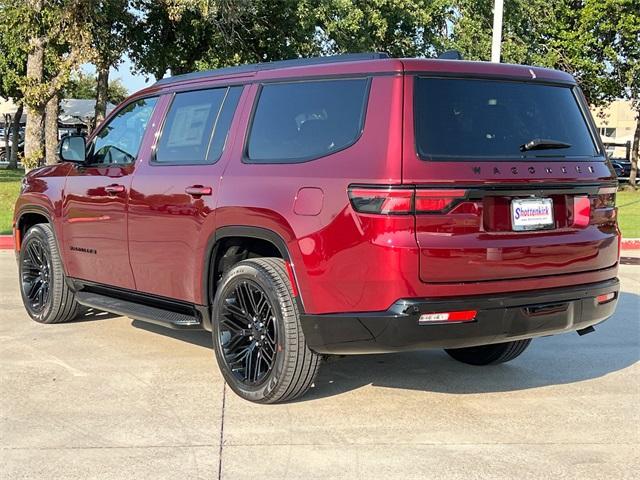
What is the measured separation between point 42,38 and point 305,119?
12898 mm

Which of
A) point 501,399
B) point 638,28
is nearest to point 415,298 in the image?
point 501,399

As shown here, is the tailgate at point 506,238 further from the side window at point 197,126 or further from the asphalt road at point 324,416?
the side window at point 197,126

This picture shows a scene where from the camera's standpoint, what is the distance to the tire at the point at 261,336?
443 centimetres

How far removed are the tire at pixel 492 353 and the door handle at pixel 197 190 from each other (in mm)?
2221

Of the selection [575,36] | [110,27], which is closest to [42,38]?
[110,27]

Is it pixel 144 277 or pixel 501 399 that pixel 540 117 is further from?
pixel 144 277

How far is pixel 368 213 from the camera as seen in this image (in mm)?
3996

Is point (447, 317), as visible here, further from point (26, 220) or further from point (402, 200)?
point (26, 220)

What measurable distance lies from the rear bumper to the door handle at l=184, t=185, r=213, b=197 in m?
1.11

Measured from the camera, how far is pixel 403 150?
13.1 feet

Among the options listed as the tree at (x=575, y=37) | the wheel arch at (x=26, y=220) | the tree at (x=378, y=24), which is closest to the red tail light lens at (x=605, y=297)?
the wheel arch at (x=26, y=220)

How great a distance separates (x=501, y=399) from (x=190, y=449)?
1995 millimetres

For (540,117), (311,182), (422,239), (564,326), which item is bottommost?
(564,326)

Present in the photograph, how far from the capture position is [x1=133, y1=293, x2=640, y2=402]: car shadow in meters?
5.20
